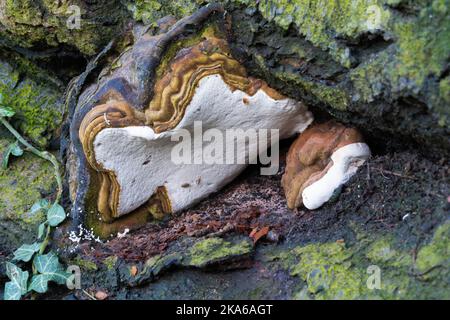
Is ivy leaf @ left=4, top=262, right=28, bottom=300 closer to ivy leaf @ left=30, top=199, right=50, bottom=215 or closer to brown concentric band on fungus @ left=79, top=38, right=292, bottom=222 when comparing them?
ivy leaf @ left=30, top=199, right=50, bottom=215

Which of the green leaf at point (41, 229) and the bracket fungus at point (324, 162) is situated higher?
the bracket fungus at point (324, 162)

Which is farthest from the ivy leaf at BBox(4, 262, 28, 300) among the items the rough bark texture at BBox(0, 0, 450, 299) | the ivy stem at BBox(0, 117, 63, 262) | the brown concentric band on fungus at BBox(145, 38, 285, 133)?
the brown concentric band on fungus at BBox(145, 38, 285, 133)

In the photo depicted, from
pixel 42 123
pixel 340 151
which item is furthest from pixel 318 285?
pixel 42 123

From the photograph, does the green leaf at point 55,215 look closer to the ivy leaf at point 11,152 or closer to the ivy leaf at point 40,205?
the ivy leaf at point 40,205

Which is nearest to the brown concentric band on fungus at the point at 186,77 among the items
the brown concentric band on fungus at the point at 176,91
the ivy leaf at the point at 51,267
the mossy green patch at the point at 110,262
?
the brown concentric band on fungus at the point at 176,91

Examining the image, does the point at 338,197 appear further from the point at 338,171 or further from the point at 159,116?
the point at 159,116
